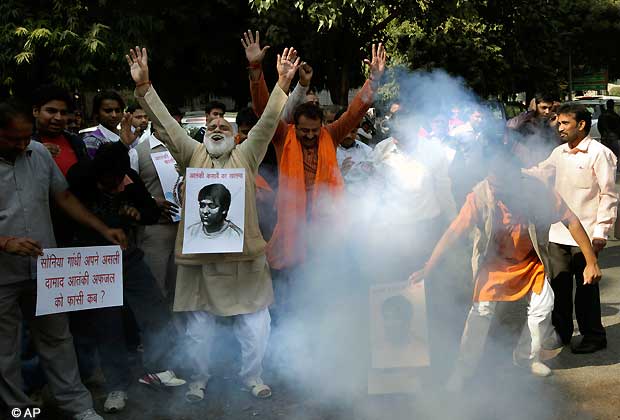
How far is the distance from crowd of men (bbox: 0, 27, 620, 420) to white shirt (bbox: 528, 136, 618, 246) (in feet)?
0.03

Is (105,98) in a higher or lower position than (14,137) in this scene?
higher

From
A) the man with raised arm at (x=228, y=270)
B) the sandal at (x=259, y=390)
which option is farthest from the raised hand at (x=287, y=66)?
the sandal at (x=259, y=390)

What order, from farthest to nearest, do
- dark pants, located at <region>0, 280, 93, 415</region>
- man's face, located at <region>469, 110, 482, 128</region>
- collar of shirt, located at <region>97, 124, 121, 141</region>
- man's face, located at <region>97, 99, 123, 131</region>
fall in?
man's face, located at <region>469, 110, 482, 128</region>, man's face, located at <region>97, 99, 123, 131</region>, collar of shirt, located at <region>97, 124, 121, 141</region>, dark pants, located at <region>0, 280, 93, 415</region>

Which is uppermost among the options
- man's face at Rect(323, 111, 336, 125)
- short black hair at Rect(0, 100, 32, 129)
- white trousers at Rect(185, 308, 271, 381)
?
man's face at Rect(323, 111, 336, 125)

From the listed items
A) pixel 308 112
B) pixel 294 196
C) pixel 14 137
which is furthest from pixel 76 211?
pixel 308 112

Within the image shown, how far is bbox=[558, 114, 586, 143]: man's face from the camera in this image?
5.24 m

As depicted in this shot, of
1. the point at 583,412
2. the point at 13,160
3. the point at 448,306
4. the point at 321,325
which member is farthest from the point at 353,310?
the point at 13,160

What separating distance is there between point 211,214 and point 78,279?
84 centimetres

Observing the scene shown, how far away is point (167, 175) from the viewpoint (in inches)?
202

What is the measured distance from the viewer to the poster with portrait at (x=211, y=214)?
14.0ft

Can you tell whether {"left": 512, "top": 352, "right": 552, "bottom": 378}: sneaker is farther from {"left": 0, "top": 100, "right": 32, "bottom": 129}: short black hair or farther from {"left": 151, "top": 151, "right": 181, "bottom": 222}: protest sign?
{"left": 0, "top": 100, "right": 32, "bottom": 129}: short black hair

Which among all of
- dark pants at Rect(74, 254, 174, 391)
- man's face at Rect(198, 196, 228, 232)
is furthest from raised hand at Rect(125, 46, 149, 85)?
dark pants at Rect(74, 254, 174, 391)

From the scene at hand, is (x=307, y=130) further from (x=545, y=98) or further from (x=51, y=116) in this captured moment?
(x=545, y=98)

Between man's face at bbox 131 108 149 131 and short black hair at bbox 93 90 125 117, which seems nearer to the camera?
short black hair at bbox 93 90 125 117
